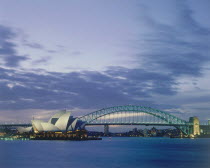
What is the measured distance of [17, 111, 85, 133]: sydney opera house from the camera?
447 ft

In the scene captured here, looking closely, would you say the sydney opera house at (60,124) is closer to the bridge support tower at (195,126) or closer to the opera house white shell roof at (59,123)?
the opera house white shell roof at (59,123)

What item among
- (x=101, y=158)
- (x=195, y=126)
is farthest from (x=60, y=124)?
(x=101, y=158)

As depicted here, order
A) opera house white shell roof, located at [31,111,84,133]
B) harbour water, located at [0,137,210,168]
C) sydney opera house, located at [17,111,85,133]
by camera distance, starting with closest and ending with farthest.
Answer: harbour water, located at [0,137,210,168] < opera house white shell roof, located at [31,111,84,133] < sydney opera house, located at [17,111,85,133]

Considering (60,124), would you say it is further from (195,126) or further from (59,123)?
(195,126)

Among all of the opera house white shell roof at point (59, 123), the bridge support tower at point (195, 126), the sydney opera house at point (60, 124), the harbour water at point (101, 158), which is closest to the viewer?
the harbour water at point (101, 158)

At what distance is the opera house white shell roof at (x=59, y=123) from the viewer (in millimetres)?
136000

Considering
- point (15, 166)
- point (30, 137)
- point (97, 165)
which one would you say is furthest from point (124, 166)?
point (30, 137)

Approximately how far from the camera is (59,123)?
5399 inches

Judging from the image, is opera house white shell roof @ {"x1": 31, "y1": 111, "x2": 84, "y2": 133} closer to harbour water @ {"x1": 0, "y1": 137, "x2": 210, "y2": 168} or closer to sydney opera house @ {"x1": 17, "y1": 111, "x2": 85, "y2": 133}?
sydney opera house @ {"x1": 17, "y1": 111, "x2": 85, "y2": 133}

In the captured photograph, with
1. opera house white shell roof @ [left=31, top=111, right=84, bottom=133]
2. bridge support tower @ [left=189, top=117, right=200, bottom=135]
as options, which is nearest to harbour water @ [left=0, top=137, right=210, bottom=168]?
opera house white shell roof @ [left=31, top=111, right=84, bottom=133]

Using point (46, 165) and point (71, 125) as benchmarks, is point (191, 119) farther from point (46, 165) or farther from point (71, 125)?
point (46, 165)

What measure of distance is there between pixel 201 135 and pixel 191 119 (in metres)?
8.45

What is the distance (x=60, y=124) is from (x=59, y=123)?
0.59 meters

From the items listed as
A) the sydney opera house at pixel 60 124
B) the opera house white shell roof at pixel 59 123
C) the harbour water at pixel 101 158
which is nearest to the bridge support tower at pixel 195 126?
the sydney opera house at pixel 60 124
